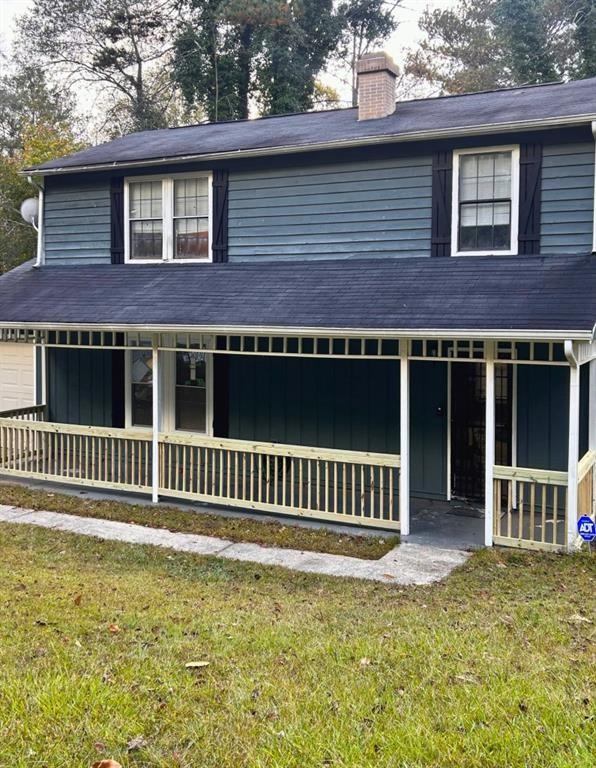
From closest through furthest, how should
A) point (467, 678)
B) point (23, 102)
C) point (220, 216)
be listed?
1. point (467, 678)
2. point (220, 216)
3. point (23, 102)

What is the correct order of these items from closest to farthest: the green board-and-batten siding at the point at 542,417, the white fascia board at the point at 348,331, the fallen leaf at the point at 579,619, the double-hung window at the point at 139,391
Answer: the fallen leaf at the point at 579,619 < the white fascia board at the point at 348,331 < the green board-and-batten siding at the point at 542,417 < the double-hung window at the point at 139,391

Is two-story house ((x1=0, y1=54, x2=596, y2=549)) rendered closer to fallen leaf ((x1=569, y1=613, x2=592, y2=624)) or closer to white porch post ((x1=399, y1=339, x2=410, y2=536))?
white porch post ((x1=399, y1=339, x2=410, y2=536))

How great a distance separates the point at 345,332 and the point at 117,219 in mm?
5802

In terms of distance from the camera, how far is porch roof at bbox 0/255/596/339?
8047 mm

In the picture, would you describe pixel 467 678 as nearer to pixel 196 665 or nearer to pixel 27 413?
pixel 196 665

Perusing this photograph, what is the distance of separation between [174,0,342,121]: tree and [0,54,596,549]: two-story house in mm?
16307

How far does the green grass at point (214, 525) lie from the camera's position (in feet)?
27.3

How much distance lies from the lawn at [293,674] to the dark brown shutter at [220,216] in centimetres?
636

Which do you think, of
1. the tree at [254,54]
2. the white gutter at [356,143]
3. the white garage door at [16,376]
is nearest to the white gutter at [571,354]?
the white gutter at [356,143]

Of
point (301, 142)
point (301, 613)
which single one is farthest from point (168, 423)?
point (301, 613)

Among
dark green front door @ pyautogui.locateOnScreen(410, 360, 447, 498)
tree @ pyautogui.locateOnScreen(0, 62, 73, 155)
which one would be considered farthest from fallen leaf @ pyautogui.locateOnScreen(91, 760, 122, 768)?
tree @ pyautogui.locateOnScreen(0, 62, 73, 155)

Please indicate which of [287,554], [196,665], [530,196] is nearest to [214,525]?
[287,554]

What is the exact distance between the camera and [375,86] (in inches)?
492

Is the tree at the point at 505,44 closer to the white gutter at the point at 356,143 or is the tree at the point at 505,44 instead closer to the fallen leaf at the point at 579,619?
the white gutter at the point at 356,143
